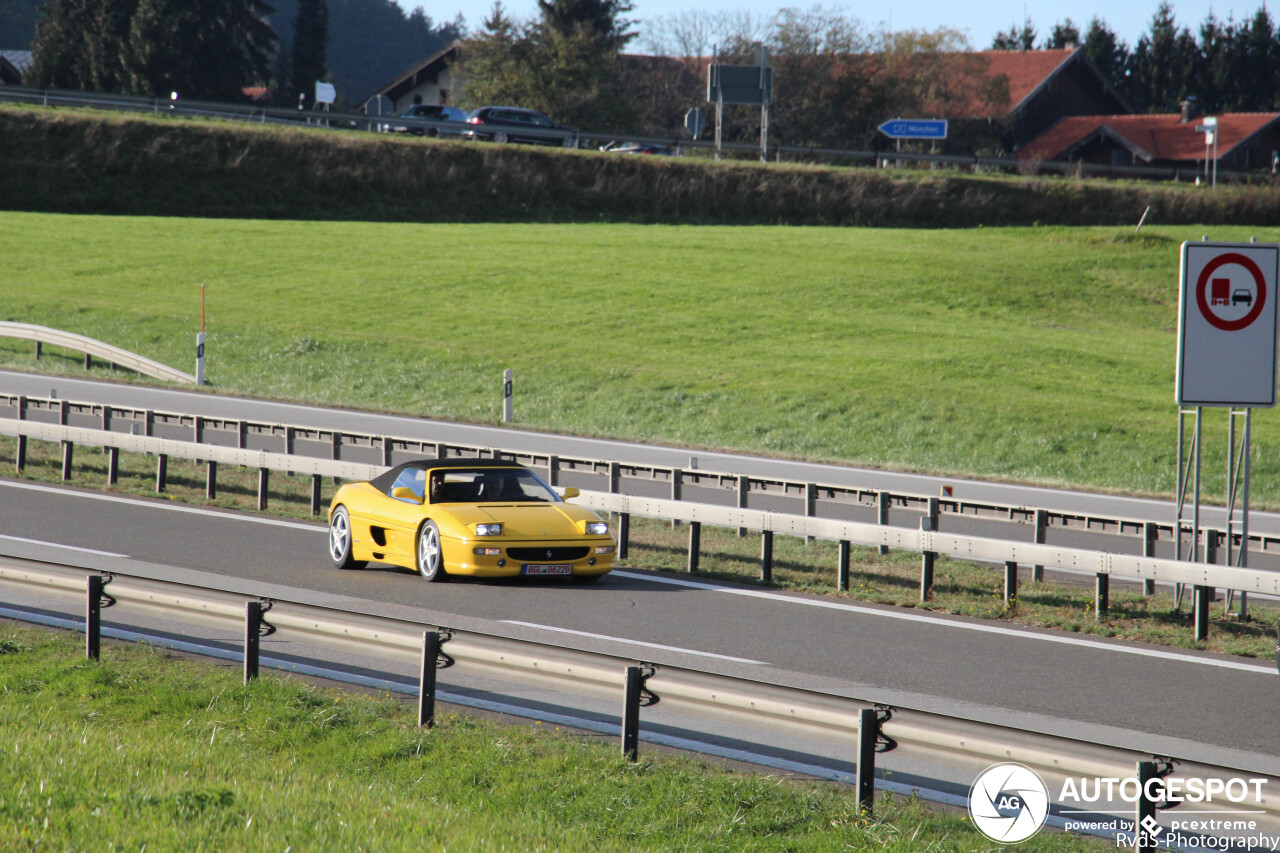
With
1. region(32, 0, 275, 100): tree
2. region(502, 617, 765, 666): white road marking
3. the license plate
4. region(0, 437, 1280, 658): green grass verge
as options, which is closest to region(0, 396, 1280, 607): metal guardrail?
region(0, 437, 1280, 658): green grass verge

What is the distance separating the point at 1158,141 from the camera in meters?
82.6

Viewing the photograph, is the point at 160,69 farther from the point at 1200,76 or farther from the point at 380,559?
the point at 1200,76

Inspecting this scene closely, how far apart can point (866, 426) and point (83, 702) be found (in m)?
19.0

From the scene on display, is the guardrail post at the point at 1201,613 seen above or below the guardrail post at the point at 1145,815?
below

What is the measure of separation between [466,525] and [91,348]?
20975 millimetres

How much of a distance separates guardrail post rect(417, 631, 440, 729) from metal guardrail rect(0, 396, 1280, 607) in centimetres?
588

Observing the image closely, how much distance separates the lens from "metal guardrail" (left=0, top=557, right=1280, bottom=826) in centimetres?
557

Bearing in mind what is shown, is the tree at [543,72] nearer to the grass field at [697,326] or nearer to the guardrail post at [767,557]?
the grass field at [697,326]

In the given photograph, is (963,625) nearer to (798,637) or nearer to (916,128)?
(798,637)

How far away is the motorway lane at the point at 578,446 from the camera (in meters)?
18.5

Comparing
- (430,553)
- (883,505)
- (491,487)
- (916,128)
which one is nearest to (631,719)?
(430,553)

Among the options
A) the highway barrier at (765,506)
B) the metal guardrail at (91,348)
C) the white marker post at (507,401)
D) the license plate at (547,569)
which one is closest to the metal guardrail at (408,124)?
the metal guardrail at (91,348)

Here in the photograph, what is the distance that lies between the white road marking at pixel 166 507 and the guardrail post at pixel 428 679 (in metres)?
8.20

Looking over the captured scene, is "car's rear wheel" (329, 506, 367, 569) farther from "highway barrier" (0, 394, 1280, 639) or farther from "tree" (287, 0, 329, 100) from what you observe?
"tree" (287, 0, 329, 100)
